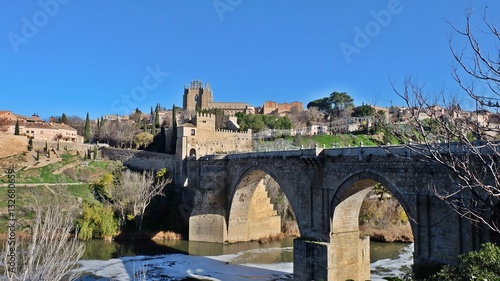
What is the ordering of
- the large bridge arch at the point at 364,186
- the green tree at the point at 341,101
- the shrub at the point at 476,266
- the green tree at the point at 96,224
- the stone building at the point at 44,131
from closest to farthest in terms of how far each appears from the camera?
the shrub at the point at 476,266 → the large bridge arch at the point at 364,186 → the green tree at the point at 96,224 → the stone building at the point at 44,131 → the green tree at the point at 341,101

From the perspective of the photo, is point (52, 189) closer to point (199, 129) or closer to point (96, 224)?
point (96, 224)

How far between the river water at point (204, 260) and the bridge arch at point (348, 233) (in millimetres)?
2215

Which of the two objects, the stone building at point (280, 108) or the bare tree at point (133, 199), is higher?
the stone building at point (280, 108)

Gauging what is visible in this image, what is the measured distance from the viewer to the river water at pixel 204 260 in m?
20.4

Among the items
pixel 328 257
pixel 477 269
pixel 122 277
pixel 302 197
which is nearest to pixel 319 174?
pixel 302 197

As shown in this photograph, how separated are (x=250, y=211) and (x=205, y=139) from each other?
16325 mm

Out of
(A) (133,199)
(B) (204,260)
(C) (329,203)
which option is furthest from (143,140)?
(C) (329,203)

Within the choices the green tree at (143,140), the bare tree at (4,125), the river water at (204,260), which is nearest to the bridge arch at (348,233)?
the river water at (204,260)

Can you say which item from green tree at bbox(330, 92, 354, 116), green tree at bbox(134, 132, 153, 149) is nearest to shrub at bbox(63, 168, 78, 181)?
green tree at bbox(134, 132, 153, 149)

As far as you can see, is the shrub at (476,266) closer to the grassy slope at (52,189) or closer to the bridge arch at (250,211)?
the bridge arch at (250,211)

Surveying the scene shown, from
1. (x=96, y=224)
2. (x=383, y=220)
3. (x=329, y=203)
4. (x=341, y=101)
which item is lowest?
(x=96, y=224)

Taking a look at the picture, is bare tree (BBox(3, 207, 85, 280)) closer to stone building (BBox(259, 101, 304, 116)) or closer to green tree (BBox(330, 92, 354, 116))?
green tree (BBox(330, 92, 354, 116))

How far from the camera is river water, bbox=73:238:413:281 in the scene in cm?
2040

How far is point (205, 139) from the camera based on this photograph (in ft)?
146
